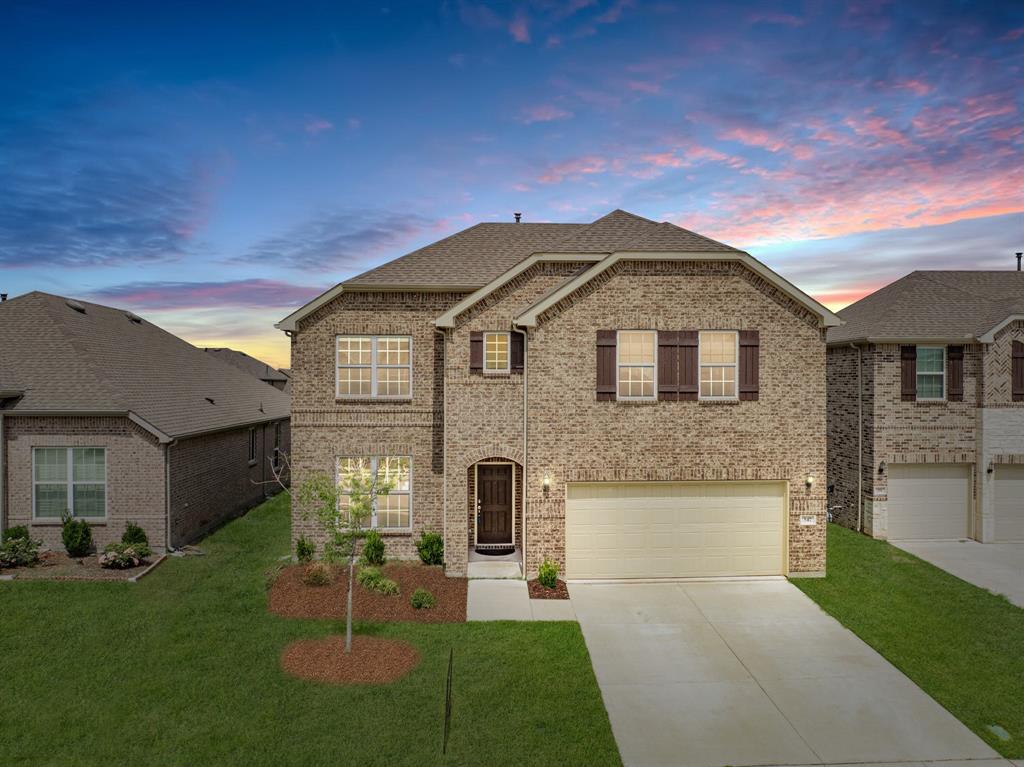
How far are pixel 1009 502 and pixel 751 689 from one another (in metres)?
14.5

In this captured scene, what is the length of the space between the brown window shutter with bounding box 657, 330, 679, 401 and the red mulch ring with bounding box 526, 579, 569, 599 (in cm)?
494

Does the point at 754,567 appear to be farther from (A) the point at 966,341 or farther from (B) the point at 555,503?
(A) the point at 966,341

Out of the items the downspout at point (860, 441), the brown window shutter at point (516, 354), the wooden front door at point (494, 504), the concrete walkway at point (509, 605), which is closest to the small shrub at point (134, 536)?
the wooden front door at point (494, 504)

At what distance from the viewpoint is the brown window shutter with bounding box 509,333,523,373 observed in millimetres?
15023

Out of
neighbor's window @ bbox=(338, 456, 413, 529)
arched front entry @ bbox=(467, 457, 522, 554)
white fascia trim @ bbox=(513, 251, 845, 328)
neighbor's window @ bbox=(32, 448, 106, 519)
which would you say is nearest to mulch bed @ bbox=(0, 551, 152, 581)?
neighbor's window @ bbox=(32, 448, 106, 519)

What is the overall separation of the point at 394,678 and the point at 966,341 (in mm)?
18562

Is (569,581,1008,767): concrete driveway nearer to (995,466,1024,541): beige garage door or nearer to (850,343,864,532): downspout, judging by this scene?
(850,343,864,532): downspout

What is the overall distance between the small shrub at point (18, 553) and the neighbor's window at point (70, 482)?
1078mm

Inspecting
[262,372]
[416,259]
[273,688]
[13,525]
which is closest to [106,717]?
[273,688]

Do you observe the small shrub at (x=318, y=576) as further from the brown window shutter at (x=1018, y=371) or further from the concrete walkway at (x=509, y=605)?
the brown window shutter at (x=1018, y=371)

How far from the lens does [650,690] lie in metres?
9.56

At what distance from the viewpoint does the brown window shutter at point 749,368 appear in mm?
14555

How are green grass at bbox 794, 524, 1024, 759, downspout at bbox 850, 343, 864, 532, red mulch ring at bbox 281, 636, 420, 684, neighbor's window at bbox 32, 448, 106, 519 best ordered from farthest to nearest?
downspout at bbox 850, 343, 864, 532 → neighbor's window at bbox 32, 448, 106, 519 → red mulch ring at bbox 281, 636, 420, 684 → green grass at bbox 794, 524, 1024, 759

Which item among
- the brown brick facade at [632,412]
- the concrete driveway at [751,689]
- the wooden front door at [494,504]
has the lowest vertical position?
the concrete driveway at [751,689]
